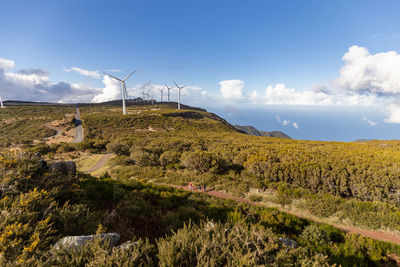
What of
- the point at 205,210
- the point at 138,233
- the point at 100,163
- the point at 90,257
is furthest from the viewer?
the point at 100,163

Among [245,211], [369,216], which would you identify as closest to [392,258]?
[369,216]

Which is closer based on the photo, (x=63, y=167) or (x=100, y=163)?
(x=63, y=167)

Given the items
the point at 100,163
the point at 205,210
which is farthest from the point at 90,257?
the point at 100,163

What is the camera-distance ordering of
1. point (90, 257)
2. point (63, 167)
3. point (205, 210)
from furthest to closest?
point (63, 167), point (205, 210), point (90, 257)

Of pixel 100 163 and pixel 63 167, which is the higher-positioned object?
pixel 63 167

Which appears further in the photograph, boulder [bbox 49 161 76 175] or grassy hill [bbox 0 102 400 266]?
boulder [bbox 49 161 76 175]

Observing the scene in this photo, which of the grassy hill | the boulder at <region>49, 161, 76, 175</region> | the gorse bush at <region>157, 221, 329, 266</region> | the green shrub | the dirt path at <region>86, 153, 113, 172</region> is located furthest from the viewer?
the green shrub

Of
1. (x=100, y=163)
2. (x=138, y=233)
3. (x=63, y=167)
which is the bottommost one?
(x=100, y=163)

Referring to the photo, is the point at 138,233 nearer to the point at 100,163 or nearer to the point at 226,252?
the point at 226,252

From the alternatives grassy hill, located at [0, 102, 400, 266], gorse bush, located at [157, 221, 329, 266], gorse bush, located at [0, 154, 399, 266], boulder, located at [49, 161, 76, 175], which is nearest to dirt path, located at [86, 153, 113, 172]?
grassy hill, located at [0, 102, 400, 266]

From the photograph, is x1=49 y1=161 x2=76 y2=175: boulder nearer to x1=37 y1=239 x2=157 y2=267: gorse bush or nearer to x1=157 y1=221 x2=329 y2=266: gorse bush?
x1=37 y1=239 x2=157 y2=267: gorse bush

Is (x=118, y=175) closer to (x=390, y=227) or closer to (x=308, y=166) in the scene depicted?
(x=308, y=166)

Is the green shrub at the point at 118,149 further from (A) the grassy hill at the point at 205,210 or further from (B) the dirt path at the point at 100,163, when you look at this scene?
(A) the grassy hill at the point at 205,210
